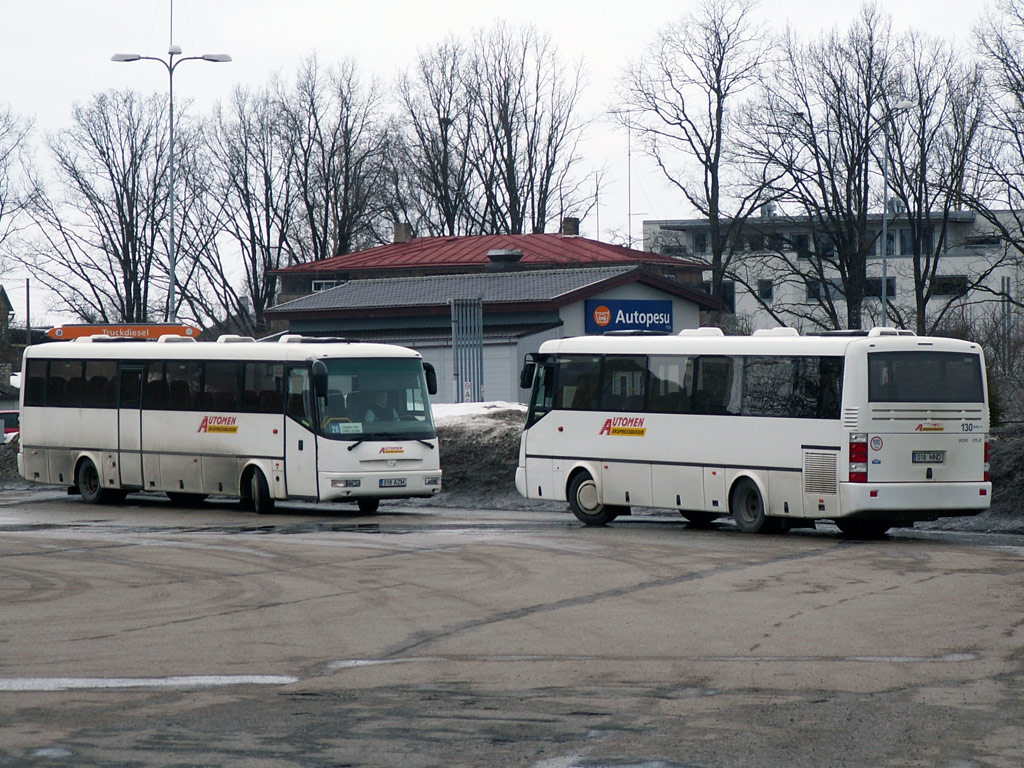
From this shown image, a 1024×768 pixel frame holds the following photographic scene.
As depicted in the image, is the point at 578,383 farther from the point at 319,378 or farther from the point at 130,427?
the point at 130,427

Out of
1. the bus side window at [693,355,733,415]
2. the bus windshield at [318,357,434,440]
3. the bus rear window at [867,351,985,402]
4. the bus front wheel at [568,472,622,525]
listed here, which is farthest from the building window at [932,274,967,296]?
the bus rear window at [867,351,985,402]

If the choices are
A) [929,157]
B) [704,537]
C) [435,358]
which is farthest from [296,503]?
[929,157]

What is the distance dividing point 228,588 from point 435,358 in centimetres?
3042

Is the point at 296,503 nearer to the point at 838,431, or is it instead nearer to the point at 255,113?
the point at 838,431

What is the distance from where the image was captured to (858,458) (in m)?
18.8

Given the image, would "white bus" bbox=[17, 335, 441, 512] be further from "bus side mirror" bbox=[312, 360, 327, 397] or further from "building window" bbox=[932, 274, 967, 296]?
"building window" bbox=[932, 274, 967, 296]

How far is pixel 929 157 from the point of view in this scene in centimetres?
5191

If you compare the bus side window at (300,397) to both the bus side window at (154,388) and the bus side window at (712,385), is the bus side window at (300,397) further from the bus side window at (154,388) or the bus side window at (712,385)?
the bus side window at (712,385)

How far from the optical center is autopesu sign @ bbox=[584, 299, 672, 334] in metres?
45.8

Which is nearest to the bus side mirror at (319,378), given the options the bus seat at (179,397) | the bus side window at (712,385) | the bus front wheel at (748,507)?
the bus seat at (179,397)

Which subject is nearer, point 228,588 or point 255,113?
point 228,588

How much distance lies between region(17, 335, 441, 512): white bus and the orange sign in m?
1.02

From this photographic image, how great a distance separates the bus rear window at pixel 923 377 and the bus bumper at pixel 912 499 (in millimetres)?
1057

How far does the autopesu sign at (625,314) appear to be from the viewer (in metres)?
45.8
